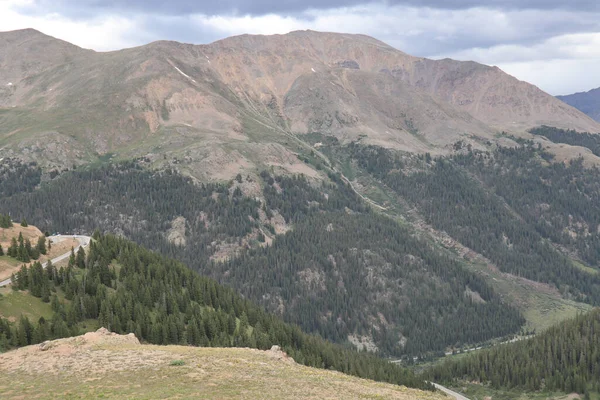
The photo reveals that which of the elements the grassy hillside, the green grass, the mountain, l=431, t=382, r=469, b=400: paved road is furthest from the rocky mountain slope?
the mountain

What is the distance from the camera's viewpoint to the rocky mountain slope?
5222 centimetres

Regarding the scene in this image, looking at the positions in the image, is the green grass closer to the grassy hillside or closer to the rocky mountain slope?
the rocky mountain slope

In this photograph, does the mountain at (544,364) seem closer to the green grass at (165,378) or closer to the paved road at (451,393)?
the paved road at (451,393)

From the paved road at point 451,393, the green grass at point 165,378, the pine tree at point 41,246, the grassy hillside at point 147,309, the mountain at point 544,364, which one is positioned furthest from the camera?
the paved road at point 451,393

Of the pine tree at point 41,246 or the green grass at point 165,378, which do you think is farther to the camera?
the pine tree at point 41,246

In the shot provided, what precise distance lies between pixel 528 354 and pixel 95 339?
14798 centimetres

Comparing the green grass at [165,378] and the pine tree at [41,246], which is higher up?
the pine tree at [41,246]

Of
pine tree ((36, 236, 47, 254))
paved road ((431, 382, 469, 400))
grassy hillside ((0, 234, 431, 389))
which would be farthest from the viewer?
paved road ((431, 382, 469, 400))

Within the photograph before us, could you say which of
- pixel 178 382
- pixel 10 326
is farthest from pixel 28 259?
pixel 178 382

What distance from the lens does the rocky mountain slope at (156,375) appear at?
52219 millimetres

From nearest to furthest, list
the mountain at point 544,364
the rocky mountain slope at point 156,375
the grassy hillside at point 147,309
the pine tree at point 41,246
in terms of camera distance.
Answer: the rocky mountain slope at point 156,375 < the grassy hillside at point 147,309 < the pine tree at point 41,246 < the mountain at point 544,364

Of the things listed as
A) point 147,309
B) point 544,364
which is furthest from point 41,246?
point 544,364

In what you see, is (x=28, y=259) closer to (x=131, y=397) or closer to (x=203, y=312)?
(x=203, y=312)

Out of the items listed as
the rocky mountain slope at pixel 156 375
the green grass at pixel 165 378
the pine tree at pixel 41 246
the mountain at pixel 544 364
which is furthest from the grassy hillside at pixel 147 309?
the mountain at pixel 544 364
